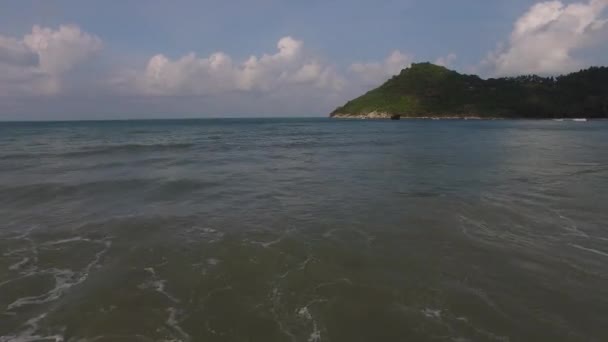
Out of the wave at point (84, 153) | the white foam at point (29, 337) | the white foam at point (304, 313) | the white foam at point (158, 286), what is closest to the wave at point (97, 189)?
the white foam at point (158, 286)

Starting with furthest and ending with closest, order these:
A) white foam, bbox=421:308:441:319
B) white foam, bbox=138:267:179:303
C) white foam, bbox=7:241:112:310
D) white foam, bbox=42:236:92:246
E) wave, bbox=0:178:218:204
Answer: wave, bbox=0:178:218:204 → white foam, bbox=42:236:92:246 → white foam, bbox=138:267:179:303 → white foam, bbox=7:241:112:310 → white foam, bbox=421:308:441:319

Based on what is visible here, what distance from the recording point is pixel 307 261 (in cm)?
1098

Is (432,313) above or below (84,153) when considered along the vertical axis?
below

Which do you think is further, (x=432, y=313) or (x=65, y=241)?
(x=65, y=241)

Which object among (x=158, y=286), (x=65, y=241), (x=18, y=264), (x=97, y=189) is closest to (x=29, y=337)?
(x=158, y=286)

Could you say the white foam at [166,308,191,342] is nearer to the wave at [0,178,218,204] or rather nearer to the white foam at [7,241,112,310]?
the white foam at [7,241,112,310]

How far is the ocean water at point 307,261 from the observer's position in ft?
25.4

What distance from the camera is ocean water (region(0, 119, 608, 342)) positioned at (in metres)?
7.75

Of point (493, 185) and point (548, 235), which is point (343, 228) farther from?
point (493, 185)

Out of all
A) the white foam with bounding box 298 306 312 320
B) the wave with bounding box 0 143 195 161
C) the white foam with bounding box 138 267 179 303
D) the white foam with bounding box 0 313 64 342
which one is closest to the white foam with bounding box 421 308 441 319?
the white foam with bounding box 298 306 312 320

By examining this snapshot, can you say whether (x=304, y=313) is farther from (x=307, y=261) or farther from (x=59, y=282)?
(x=59, y=282)

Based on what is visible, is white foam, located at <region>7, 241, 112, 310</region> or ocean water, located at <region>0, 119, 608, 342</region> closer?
ocean water, located at <region>0, 119, 608, 342</region>

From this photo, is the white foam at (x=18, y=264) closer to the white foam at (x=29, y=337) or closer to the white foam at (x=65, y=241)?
the white foam at (x=65, y=241)

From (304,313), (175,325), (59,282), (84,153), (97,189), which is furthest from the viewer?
(84,153)
